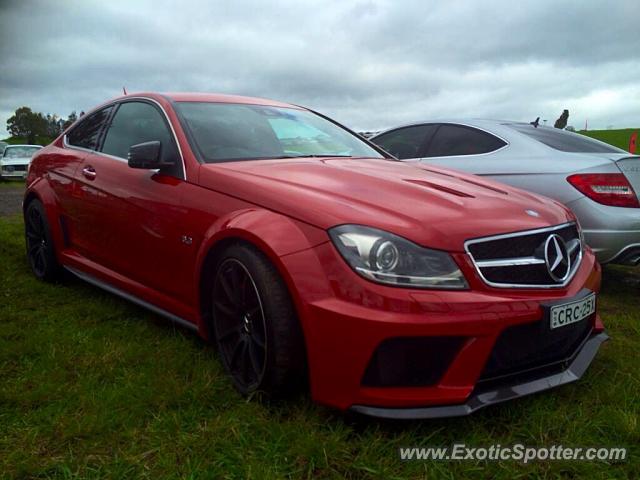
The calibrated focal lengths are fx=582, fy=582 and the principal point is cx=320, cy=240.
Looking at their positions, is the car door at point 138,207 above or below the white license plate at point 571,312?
above

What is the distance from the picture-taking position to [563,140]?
4.51 meters

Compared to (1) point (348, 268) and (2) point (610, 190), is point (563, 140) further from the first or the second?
(1) point (348, 268)

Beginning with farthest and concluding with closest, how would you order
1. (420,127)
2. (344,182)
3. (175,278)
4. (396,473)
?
(420,127)
(175,278)
(344,182)
(396,473)

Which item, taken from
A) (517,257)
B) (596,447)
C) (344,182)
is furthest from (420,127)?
(596,447)

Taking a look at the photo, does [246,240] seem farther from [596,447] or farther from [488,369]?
[596,447]

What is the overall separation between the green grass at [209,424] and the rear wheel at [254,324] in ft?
0.45

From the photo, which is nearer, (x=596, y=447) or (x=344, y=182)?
(x=596, y=447)

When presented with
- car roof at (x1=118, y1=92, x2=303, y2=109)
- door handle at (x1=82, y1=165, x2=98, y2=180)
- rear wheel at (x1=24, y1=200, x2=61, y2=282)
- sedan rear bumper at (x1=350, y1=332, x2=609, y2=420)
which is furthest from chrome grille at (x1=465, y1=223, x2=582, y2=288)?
rear wheel at (x1=24, y1=200, x2=61, y2=282)

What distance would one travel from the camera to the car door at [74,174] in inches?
149

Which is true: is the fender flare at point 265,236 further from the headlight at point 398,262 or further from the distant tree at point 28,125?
the distant tree at point 28,125

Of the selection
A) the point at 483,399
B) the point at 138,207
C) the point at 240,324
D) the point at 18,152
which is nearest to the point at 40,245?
the point at 138,207

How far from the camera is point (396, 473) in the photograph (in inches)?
77.7

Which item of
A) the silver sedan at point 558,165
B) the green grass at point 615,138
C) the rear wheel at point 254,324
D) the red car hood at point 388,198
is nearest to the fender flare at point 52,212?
the red car hood at point 388,198

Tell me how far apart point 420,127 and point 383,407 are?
12.5ft
